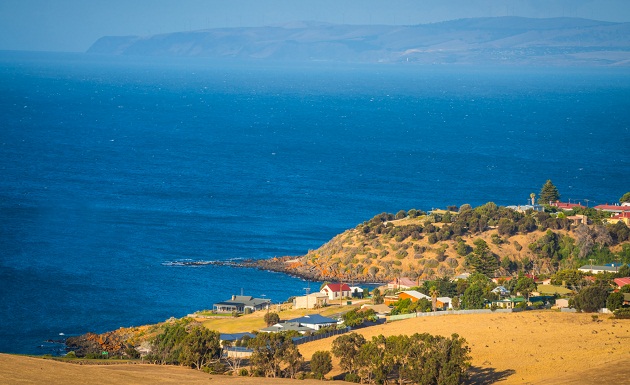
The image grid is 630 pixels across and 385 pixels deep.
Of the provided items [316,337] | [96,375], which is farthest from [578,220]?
[96,375]

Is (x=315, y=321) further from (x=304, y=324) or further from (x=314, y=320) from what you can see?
(x=304, y=324)

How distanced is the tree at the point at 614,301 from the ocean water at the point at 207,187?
68.5ft

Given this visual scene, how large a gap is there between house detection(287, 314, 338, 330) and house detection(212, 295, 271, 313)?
6.10 meters

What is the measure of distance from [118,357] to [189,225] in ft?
121

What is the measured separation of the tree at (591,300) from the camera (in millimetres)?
52406

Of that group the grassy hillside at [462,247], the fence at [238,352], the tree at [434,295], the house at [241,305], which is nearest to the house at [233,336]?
the fence at [238,352]

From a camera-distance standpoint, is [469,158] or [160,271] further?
[469,158]

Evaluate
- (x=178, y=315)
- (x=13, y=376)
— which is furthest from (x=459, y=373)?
(x=178, y=315)

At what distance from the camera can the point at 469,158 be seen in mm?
131000

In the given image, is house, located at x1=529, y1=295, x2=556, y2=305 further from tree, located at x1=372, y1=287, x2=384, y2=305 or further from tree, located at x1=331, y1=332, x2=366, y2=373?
tree, located at x1=331, y1=332, x2=366, y2=373

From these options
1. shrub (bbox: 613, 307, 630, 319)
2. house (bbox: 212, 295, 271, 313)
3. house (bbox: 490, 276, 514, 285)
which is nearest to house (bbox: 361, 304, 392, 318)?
house (bbox: 212, 295, 271, 313)

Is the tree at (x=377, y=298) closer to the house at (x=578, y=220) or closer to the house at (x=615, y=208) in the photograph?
the house at (x=578, y=220)

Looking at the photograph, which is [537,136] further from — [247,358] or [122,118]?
[247,358]

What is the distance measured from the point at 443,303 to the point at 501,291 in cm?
427
